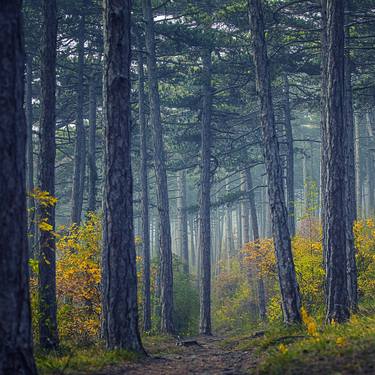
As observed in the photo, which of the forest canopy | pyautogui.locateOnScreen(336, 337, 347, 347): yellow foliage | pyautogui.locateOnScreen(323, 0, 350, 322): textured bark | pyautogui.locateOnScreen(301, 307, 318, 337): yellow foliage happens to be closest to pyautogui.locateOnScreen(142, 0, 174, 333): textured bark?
the forest canopy

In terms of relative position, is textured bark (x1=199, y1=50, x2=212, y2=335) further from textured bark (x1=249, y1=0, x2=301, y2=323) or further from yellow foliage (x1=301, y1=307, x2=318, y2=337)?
yellow foliage (x1=301, y1=307, x2=318, y2=337)

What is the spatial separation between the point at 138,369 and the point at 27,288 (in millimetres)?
3206

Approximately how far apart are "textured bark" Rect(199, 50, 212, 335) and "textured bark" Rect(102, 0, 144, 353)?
11684mm

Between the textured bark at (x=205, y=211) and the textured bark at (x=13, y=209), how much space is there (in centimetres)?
1565

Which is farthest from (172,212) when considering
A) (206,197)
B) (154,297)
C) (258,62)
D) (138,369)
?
(138,369)

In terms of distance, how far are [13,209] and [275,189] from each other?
8.67 metres

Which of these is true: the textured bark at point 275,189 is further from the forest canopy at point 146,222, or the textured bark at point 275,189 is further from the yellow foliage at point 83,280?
the yellow foliage at point 83,280

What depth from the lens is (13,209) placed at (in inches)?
236

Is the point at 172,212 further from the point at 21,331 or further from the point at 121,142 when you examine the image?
the point at 21,331

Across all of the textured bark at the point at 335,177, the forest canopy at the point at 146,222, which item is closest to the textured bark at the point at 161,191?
the forest canopy at the point at 146,222

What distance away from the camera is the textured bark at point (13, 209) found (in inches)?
229

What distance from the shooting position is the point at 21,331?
5.87 meters

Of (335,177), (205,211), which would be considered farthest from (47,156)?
(205,211)

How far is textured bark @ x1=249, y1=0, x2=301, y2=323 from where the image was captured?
13.2 metres
